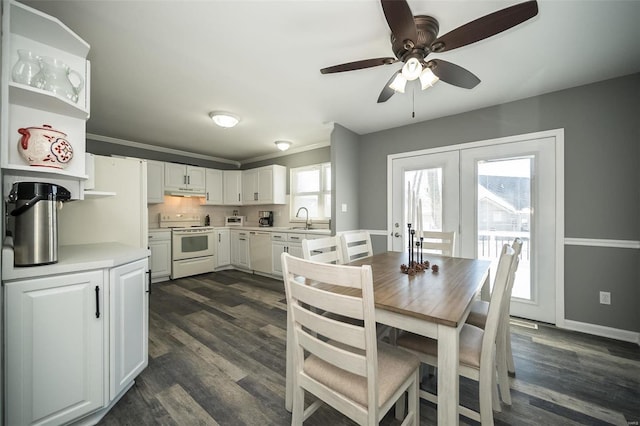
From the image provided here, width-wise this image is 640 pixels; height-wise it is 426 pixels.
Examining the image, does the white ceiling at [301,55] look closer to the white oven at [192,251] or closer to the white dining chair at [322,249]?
the white dining chair at [322,249]

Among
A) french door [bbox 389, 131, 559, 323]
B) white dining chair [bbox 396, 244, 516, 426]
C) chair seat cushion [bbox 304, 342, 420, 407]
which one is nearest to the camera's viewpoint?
chair seat cushion [bbox 304, 342, 420, 407]

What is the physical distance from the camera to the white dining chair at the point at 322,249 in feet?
5.38

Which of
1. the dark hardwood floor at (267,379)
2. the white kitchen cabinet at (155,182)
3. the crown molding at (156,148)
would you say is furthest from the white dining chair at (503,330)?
the crown molding at (156,148)

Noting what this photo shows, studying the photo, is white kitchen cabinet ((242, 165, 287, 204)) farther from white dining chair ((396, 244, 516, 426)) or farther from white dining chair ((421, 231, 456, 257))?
white dining chair ((396, 244, 516, 426))

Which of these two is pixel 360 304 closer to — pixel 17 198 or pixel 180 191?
pixel 17 198

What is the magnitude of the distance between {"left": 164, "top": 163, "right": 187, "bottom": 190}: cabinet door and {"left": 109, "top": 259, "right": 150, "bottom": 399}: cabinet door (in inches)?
131

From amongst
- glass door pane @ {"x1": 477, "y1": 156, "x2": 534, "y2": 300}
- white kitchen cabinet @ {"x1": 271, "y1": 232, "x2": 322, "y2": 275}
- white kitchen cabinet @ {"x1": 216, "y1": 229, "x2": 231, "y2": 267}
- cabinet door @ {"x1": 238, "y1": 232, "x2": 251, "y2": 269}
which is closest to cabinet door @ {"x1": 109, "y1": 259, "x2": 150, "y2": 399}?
white kitchen cabinet @ {"x1": 271, "y1": 232, "x2": 322, "y2": 275}

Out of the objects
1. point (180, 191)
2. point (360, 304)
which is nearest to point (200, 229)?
point (180, 191)

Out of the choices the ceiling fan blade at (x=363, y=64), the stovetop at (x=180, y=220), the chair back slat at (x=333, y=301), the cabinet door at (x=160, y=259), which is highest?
the ceiling fan blade at (x=363, y=64)

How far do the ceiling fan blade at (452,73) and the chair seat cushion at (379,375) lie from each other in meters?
1.73

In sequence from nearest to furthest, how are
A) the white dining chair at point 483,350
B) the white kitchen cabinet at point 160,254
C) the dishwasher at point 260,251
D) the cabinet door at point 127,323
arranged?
1. the white dining chair at point 483,350
2. the cabinet door at point 127,323
3. the white kitchen cabinet at point 160,254
4. the dishwasher at point 260,251

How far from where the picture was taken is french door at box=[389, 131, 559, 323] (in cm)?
262

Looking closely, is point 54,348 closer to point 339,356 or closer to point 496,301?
point 339,356

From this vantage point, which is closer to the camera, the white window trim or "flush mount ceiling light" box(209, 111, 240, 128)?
"flush mount ceiling light" box(209, 111, 240, 128)
